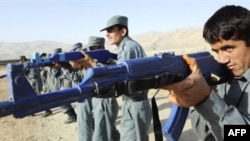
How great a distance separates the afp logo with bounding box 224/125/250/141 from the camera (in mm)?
1892

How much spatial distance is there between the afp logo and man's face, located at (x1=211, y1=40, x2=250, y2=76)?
1.01 ft

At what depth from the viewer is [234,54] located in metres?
1.99

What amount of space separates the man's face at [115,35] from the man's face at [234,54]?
2.83 metres

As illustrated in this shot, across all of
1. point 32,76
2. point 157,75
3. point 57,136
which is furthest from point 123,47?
point 32,76

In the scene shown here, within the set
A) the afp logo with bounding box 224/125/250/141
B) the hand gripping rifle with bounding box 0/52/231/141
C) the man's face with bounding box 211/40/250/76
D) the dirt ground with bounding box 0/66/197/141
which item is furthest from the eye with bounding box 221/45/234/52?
the dirt ground with bounding box 0/66/197/141

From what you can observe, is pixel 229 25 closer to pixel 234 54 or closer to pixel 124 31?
pixel 234 54

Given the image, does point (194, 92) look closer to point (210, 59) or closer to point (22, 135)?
point (210, 59)

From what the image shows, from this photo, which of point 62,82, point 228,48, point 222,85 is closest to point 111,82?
point 228,48

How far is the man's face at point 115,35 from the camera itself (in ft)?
16.0

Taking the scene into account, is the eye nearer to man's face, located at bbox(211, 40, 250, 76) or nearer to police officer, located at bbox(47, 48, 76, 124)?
man's face, located at bbox(211, 40, 250, 76)

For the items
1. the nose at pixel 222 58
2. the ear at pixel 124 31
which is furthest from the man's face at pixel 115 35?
the nose at pixel 222 58

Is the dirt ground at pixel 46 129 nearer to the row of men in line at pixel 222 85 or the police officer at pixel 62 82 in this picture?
the police officer at pixel 62 82

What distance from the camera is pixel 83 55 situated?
15.6ft

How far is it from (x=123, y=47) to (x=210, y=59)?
2.57 m
